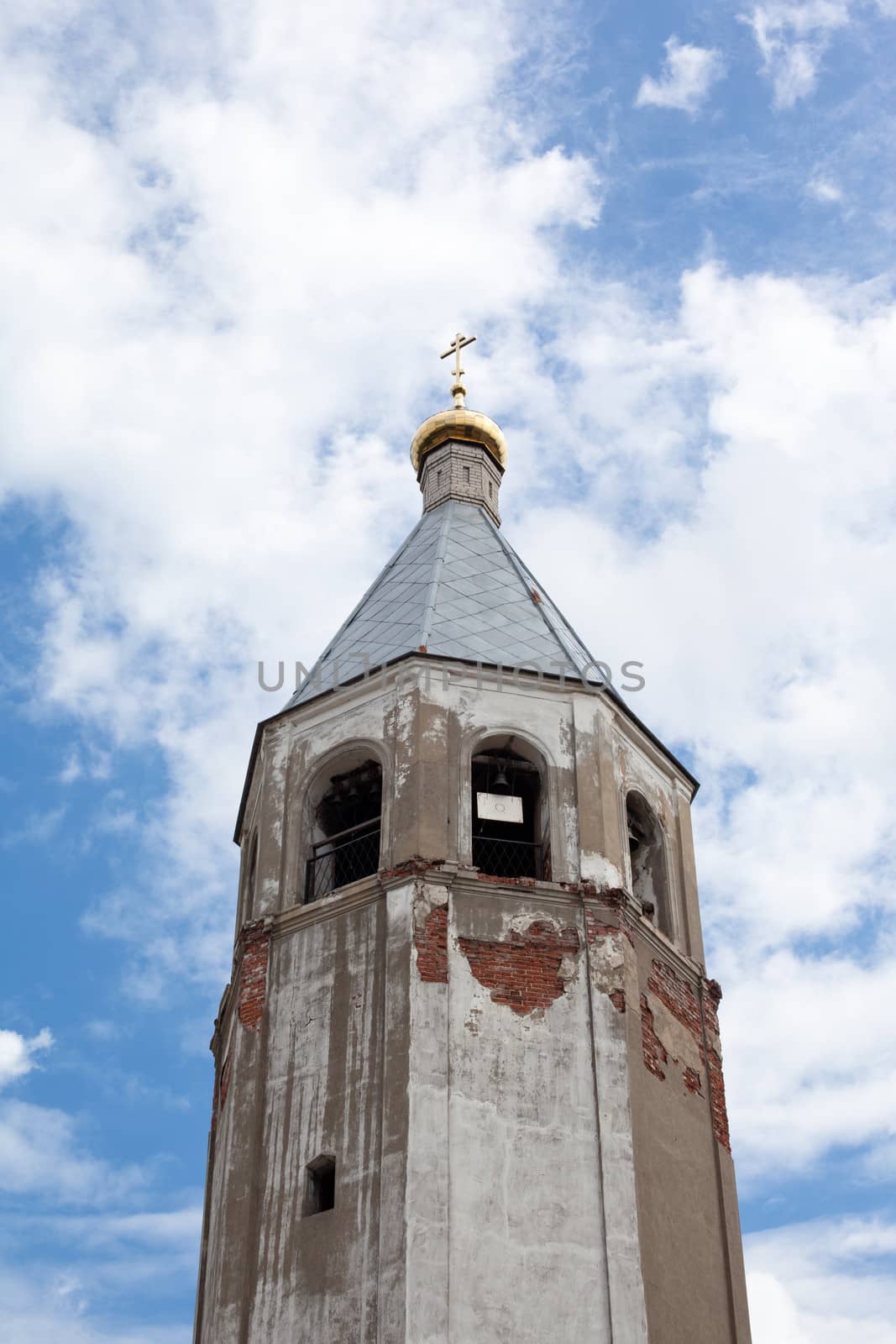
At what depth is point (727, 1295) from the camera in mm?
21547

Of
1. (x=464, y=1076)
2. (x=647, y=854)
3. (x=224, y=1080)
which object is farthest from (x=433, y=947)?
(x=647, y=854)

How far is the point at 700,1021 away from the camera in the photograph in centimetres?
2409

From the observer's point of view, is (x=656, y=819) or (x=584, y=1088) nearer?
(x=584, y=1088)

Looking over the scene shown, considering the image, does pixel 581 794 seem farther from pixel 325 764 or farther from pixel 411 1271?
pixel 411 1271

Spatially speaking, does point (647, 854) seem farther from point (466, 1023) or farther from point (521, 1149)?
point (521, 1149)

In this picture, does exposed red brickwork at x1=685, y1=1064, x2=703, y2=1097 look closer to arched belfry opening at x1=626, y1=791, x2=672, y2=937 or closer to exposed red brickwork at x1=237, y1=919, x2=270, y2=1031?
arched belfry opening at x1=626, y1=791, x2=672, y2=937

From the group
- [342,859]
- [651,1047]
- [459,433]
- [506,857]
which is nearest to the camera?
[651,1047]

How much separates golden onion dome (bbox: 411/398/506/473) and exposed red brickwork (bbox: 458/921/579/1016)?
14.1 meters

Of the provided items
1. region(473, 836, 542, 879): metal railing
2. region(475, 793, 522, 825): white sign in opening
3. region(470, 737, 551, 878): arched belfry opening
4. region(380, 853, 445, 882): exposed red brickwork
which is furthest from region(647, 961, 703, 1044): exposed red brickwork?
region(380, 853, 445, 882): exposed red brickwork

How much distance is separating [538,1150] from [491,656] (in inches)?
305

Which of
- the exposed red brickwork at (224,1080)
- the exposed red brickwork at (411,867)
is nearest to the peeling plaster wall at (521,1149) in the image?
the exposed red brickwork at (411,867)

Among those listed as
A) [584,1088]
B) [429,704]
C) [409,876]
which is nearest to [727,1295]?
[584,1088]

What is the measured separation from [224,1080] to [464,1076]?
4.17 m

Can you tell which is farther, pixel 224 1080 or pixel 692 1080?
pixel 224 1080
